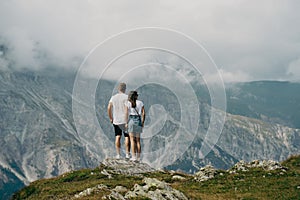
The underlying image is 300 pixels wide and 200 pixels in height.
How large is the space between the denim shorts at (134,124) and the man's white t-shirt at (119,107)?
1.90 feet

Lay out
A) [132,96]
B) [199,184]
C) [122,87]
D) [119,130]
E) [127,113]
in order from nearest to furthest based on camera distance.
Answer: [122,87], [132,96], [127,113], [119,130], [199,184]

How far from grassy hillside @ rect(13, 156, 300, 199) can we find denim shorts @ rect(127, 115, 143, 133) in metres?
4.24

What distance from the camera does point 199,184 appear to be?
108ft

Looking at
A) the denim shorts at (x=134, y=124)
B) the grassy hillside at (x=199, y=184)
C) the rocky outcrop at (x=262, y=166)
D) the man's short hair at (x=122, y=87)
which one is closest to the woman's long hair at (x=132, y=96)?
the man's short hair at (x=122, y=87)

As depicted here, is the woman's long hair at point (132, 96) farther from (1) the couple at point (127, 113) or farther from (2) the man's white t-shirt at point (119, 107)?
(2) the man's white t-shirt at point (119, 107)

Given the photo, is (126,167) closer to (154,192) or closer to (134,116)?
(134,116)

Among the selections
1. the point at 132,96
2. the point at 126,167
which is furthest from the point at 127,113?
the point at 126,167

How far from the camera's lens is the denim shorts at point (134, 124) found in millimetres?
30266

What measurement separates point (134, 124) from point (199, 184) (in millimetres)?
8282

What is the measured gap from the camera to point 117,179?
117 ft

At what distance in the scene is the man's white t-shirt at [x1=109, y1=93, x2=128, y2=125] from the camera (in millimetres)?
30062

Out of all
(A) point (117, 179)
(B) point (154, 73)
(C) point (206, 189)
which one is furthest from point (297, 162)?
(B) point (154, 73)

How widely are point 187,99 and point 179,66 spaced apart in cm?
234

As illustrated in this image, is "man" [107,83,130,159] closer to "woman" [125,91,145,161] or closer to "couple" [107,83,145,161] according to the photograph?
"couple" [107,83,145,161]
